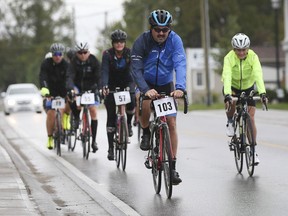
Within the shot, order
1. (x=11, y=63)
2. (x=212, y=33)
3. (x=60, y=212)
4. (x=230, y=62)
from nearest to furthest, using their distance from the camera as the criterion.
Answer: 1. (x=60, y=212)
2. (x=230, y=62)
3. (x=212, y=33)
4. (x=11, y=63)

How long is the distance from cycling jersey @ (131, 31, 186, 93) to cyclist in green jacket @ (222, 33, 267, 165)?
1.48 metres

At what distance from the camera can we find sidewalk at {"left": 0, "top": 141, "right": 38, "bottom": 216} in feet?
27.7

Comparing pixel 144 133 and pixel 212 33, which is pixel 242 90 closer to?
pixel 144 133

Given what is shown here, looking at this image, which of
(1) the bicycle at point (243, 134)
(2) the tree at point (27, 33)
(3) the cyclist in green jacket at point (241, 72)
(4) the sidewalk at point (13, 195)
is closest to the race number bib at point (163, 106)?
(4) the sidewalk at point (13, 195)

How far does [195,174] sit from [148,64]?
2.38 meters

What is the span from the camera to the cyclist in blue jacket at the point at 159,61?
31.3 ft

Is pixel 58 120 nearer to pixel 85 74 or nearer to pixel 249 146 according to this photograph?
pixel 85 74

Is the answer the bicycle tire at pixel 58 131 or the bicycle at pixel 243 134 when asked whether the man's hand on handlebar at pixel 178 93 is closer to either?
the bicycle at pixel 243 134

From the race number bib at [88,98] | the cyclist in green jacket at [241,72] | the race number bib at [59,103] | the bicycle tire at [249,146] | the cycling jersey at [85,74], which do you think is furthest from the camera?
the race number bib at [59,103]

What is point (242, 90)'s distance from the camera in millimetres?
11734

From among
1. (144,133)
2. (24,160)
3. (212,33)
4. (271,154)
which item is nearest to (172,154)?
(144,133)

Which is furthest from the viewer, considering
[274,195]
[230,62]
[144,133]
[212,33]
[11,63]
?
[11,63]

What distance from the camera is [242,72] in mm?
11570

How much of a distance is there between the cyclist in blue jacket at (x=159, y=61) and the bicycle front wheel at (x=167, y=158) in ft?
0.27
